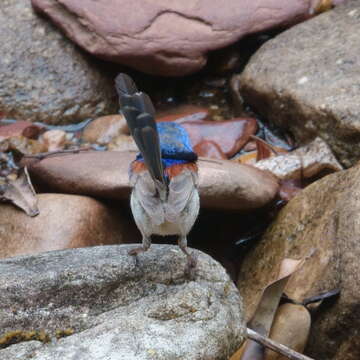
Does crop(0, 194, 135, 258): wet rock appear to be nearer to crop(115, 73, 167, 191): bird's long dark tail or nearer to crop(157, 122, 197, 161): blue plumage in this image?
crop(157, 122, 197, 161): blue plumage

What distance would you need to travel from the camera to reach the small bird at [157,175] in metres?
3.27

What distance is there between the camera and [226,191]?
16.1 ft

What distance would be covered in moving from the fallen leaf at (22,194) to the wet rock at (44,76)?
5.10ft

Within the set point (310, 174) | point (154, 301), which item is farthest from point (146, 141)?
point (310, 174)

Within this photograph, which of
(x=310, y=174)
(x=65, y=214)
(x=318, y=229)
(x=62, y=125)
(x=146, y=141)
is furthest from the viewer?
(x=62, y=125)

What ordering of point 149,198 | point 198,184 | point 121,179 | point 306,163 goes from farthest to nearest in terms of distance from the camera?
1. point 306,163
2. point 121,179
3. point 198,184
4. point 149,198

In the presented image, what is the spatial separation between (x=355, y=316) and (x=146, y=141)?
169 centimetres

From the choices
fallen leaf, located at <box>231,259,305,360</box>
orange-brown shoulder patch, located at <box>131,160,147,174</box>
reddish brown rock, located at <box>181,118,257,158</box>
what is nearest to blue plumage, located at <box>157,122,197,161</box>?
orange-brown shoulder patch, located at <box>131,160,147,174</box>

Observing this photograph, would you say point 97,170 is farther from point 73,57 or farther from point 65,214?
point 73,57

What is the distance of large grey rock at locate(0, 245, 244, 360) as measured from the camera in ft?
9.91

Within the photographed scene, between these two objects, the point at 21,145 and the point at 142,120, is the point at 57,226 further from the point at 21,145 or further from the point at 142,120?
the point at 142,120

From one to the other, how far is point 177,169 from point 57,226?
1.40m

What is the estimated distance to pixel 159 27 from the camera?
6.54m

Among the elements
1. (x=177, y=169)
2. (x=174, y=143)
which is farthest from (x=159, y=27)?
(x=177, y=169)
